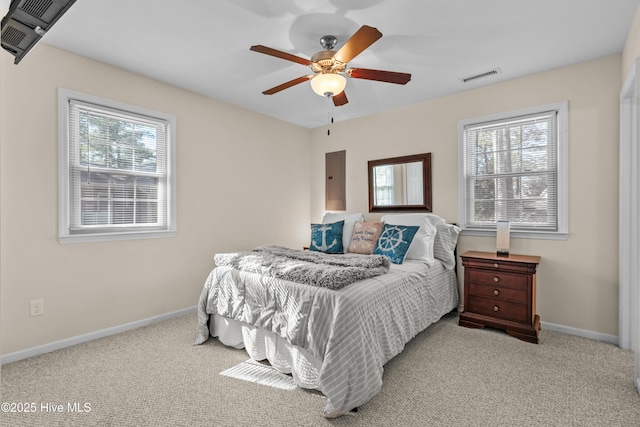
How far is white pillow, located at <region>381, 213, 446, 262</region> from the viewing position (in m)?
3.28

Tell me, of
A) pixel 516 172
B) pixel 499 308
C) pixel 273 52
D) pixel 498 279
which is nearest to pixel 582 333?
pixel 499 308

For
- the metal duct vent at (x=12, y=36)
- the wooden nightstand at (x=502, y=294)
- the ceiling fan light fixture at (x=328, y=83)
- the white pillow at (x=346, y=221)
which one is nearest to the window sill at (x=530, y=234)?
the wooden nightstand at (x=502, y=294)

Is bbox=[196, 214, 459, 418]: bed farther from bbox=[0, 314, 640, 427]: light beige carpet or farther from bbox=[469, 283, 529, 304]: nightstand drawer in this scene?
bbox=[469, 283, 529, 304]: nightstand drawer

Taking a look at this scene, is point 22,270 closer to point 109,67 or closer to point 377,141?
point 109,67

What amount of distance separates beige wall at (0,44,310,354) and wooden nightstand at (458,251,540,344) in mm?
2659

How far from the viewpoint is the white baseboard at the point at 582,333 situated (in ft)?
9.13

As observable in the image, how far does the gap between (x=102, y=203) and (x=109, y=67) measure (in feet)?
4.25

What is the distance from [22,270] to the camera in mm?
2502

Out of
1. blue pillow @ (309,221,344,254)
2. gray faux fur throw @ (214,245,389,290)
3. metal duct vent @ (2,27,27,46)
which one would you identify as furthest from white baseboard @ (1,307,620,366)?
metal duct vent @ (2,27,27,46)

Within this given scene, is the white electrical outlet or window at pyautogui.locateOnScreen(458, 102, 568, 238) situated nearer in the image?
the white electrical outlet

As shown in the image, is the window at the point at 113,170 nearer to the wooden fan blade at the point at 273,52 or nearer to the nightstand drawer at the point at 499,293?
the wooden fan blade at the point at 273,52

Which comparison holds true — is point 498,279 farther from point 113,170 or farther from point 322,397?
point 113,170

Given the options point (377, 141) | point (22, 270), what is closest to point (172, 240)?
point (22, 270)

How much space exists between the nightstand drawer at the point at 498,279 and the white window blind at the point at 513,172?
0.61 meters
